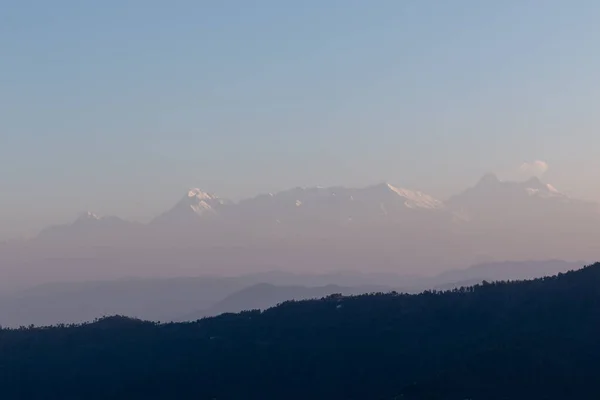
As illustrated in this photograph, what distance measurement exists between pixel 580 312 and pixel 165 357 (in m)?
17.5

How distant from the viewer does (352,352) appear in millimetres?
38375

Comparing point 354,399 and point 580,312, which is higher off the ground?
point 580,312

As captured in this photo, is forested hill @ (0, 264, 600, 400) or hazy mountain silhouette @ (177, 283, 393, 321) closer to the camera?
forested hill @ (0, 264, 600, 400)

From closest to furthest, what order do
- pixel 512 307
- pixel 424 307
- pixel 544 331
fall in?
pixel 544 331 < pixel 512 307 < pixel 424 307

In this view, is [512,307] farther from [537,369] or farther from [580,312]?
[537,369]

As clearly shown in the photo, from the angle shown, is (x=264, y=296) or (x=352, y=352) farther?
(x=264, y=296)

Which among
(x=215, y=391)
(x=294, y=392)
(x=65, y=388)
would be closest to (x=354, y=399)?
(x=294, y=392)

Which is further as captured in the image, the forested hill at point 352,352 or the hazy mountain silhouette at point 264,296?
the hazy mountain silhouette at point 264,296

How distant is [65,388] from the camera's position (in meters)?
40.7

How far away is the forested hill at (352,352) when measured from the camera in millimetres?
31750

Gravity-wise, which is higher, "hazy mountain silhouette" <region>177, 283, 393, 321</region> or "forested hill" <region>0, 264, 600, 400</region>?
"hazy mountain silhouette" <region>177, 283, 393, 321</region>

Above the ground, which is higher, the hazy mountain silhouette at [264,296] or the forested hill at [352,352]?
the hazy mountain silhouette at [264,296]

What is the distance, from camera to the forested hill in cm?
3175

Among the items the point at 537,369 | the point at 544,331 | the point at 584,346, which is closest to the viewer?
the point at 537,369
